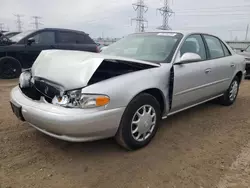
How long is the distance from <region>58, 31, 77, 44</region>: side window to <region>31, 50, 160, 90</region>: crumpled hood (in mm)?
5155

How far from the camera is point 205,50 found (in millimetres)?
3844

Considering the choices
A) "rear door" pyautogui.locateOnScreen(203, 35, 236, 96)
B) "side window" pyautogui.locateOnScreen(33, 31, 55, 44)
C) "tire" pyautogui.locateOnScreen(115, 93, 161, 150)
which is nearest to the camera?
"tire" pyautogui.locateOnScreen(115, 93, 161, 150)

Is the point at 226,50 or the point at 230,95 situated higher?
the point at 226,50

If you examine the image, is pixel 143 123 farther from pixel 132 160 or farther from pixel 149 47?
pixel 149 47

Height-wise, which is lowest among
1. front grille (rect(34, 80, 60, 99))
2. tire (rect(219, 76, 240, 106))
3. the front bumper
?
tire (rect(219, 76, 240, 106))

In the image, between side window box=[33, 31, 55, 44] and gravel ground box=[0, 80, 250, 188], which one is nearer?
gravel ground box=[0, 80, 250, 188]

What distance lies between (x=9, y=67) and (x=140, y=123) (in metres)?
6.02

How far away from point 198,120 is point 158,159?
5.16ft

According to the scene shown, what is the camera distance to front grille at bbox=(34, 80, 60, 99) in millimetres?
2420

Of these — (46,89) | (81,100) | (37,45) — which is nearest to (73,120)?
(81,100)

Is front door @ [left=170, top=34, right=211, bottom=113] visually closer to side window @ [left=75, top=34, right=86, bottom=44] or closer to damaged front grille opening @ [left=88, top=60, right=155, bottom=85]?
damaged front grille opening @ [left=88, top=60, right=155, bottom=85]

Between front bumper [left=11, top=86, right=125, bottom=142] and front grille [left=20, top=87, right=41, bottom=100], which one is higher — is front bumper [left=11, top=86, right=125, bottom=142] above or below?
below

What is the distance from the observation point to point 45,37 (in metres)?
7.53

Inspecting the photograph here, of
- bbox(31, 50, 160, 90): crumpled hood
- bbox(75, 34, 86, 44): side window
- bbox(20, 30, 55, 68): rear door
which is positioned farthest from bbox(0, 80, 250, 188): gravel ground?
bbox(75, 34, 86, 44): side window
